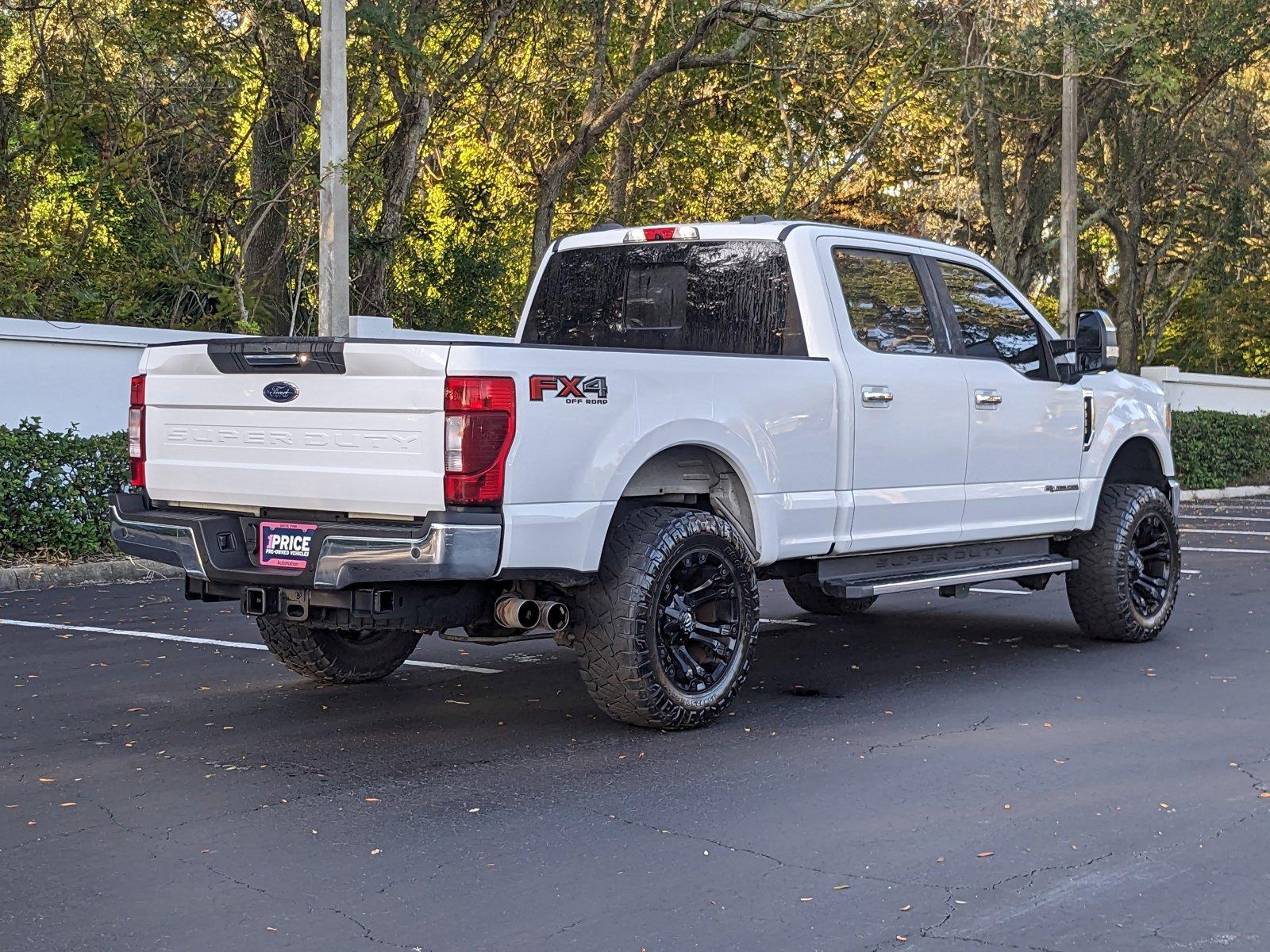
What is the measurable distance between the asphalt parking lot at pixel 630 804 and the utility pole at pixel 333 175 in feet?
17.6

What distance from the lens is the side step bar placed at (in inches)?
300

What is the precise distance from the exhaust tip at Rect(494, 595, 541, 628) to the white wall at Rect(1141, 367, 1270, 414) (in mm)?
20025

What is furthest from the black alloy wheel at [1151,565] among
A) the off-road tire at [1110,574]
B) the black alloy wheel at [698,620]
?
the black alloy wheel at [698,620]

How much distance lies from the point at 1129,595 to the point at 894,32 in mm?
15797

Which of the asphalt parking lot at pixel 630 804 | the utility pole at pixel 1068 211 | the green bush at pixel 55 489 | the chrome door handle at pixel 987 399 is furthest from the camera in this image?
the utility pole at pixel 1068 211

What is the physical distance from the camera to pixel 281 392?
639cm

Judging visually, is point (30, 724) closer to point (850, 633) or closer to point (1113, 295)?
point (850, 633)

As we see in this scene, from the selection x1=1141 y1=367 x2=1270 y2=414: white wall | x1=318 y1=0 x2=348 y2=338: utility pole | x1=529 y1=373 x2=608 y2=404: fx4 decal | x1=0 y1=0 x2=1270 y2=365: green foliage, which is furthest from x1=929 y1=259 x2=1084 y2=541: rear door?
x1=1141 y1=367 x2=1270 y2=414: white wall

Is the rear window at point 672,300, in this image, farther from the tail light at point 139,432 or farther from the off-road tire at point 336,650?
the tail light at point 139,432

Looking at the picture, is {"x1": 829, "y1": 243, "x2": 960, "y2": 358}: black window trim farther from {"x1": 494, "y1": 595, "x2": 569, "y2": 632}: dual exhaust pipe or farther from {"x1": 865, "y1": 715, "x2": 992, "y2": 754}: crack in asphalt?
{"x1": 494, "y1": 595, "x2": 569, "y2": 632}: dual exhaust pipe

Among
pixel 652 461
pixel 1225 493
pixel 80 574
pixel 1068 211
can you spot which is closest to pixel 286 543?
pixel 652 461

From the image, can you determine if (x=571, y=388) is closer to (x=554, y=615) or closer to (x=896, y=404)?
(x=554, y=615)

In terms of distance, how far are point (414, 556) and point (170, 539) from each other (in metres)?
1.36

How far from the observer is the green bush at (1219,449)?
24.0 m
